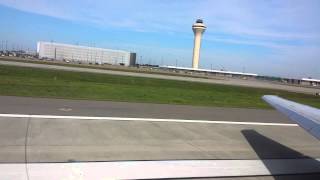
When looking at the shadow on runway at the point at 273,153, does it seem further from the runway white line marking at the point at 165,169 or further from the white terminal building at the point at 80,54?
the white terminal building at the point at 80,54

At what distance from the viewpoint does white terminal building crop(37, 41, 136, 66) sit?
17825cm

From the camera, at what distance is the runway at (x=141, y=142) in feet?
26.8

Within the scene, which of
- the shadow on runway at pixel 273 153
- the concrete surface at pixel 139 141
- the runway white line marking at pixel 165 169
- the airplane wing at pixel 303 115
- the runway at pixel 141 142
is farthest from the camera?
the shadow on runway at pixel 273 153

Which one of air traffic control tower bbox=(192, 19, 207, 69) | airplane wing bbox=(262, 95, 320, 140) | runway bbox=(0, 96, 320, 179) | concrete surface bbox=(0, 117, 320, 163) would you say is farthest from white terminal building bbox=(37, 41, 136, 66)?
airplane wing bbox=(262, 95, 320, 140)

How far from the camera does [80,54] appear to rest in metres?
185

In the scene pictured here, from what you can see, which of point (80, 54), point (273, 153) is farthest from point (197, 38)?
point (273, 153)

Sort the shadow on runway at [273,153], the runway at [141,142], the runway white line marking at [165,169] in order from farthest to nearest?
the shadow on runway at [273,153] → the runway at [141,142] → the runway white line marking at [165,169]

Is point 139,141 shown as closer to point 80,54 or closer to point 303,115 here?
point 303,115

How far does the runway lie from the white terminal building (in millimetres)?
158937

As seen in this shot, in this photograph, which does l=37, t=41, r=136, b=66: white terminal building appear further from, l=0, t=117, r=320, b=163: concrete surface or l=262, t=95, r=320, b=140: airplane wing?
l=262, t=95, r=320, b=140: airplane wing

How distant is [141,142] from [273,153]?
323cm

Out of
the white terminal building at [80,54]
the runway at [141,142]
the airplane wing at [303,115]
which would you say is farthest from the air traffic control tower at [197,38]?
the airplane wing at [303,115]

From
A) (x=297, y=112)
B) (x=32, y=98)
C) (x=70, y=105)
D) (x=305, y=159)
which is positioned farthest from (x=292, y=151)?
(x=32, y=98)

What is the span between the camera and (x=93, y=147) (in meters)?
9.37
